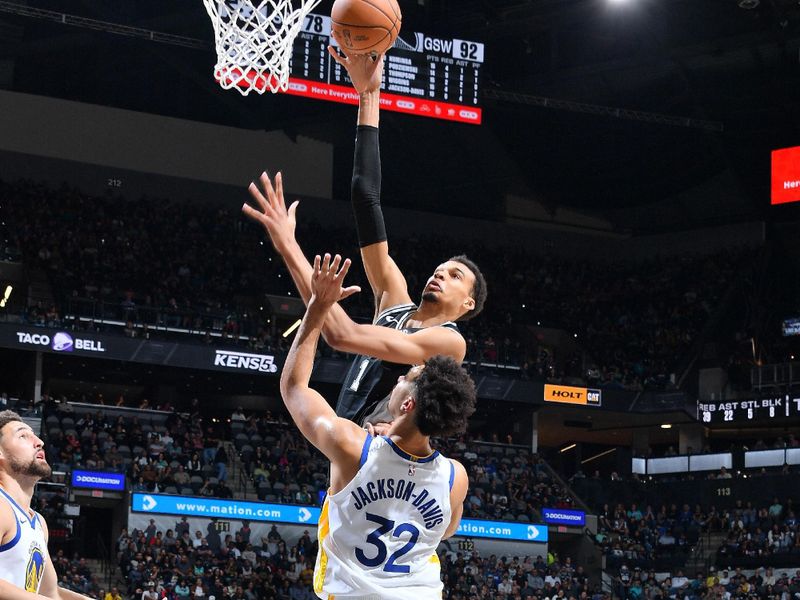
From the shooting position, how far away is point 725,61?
32.2 meters

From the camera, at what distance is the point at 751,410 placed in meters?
32.4

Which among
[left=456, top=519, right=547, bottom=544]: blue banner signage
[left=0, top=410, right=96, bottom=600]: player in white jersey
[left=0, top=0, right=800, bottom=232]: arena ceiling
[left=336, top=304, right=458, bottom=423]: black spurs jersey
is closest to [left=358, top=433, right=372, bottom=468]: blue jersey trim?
[left=336, top=304, right=458, bottom=423]: black spurs jersey

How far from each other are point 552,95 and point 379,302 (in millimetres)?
28829

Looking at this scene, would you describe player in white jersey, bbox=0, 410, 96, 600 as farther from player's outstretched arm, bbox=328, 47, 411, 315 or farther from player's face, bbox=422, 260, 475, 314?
player's face, bbox=422, 260, 475, 314

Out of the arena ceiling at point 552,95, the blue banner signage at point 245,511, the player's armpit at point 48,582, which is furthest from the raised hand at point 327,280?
the arena ceiling at point 552,95

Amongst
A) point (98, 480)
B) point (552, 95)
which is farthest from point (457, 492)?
point (552, 95)

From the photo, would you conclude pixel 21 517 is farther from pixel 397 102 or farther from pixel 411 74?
pixel 411 74

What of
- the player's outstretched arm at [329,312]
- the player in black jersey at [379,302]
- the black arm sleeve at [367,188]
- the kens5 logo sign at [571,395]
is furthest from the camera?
the kens5 logo sign at [571,395]

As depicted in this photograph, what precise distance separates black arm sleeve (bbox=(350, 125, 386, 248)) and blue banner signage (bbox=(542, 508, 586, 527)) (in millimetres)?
25233

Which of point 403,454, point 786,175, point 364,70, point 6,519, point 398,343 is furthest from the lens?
point 786,175

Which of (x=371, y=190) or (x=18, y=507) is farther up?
(x=371, y=190)

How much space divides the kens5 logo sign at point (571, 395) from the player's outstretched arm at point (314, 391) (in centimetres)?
2858

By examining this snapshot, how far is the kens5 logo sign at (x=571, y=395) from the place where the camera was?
32875 millimetres

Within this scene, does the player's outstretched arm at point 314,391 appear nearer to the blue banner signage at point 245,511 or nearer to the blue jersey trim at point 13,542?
the blue jersey trim at point 13,542
